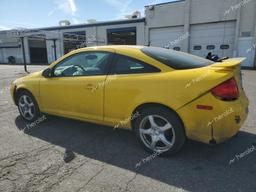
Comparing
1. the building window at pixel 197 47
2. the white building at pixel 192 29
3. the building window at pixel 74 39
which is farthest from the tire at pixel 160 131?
the building window at pixel 74 39

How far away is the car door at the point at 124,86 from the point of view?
127 inches

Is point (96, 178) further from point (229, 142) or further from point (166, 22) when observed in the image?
point (166, 22)

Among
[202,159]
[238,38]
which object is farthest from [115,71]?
[238,38]

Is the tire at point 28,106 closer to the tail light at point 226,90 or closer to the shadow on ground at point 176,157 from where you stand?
the shadow on ground at point 176,157

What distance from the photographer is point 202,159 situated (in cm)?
319

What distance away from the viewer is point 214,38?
20438 millimetres

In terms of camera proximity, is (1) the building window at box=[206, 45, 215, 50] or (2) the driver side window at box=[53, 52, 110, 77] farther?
(1) the building window at box=[206, 45, 215, 50]

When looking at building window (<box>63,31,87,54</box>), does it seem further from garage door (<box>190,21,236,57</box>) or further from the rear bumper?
the rear bumper

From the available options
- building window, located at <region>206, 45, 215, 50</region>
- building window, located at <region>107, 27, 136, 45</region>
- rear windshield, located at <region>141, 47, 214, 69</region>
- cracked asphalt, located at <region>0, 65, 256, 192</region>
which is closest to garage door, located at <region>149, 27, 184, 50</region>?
building window, located at <region>206, 45, 215, 50</region>

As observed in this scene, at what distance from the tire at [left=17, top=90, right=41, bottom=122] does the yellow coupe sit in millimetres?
423

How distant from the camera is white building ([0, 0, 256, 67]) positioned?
757 inches

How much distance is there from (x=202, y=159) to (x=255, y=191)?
31.7 inches

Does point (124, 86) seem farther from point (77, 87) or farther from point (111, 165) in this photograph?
point (111, 165)

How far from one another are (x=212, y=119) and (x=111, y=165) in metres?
1.43
